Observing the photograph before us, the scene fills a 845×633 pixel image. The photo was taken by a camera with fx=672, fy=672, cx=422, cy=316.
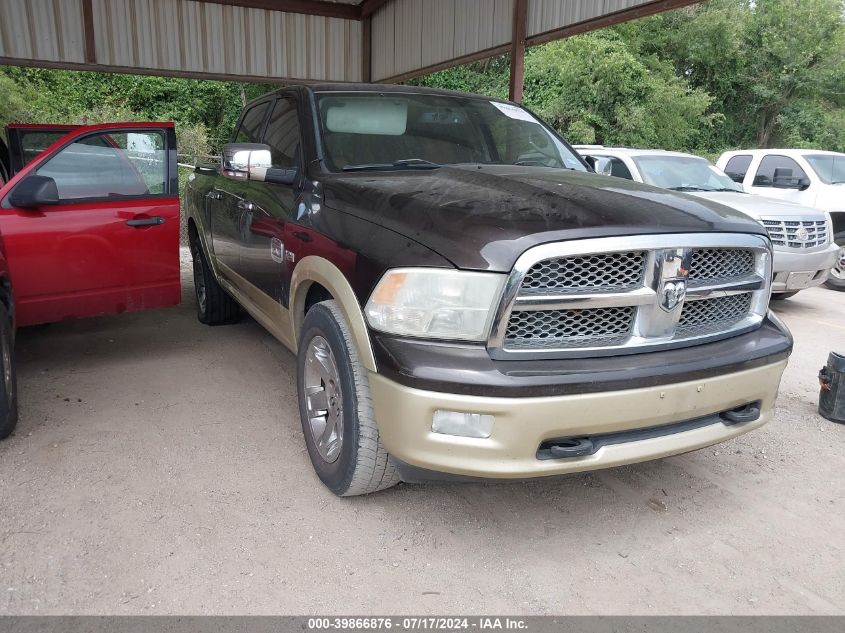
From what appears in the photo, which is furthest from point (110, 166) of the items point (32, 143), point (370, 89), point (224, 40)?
point (224, 40)

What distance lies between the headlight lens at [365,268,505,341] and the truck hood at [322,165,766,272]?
6 centimetres

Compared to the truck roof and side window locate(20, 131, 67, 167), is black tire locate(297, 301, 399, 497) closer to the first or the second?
the truck roof

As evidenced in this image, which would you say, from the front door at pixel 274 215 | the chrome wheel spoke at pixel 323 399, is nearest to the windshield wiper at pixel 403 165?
the front door at pixel 274 215

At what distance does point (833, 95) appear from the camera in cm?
2669

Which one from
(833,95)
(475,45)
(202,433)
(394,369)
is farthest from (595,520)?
(833,95)

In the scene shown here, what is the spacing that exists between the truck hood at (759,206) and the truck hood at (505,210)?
4405mm

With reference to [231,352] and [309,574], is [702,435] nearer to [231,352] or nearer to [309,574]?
[309,574]

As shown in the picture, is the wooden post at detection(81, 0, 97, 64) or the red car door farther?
the wooden post at detection(81, 0, 97, 64)

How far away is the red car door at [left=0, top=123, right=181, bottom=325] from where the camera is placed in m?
3.93

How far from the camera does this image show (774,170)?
375 inches

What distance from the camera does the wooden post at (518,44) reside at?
8.04 metres

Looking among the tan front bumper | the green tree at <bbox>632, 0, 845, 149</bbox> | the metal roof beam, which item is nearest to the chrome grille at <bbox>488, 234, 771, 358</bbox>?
the tan front bumper

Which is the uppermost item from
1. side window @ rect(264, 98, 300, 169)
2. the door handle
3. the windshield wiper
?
side window @ rect(264, 98, 300, 169)

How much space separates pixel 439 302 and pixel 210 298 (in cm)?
374
